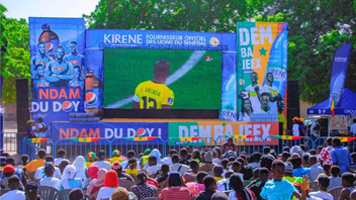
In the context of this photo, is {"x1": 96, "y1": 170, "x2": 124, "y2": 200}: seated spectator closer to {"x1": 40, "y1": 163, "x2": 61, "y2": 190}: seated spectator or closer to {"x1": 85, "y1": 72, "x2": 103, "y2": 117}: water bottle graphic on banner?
{"x1": 40, "y1": 163, "x2": 61, "y2": 190}: seated spectator

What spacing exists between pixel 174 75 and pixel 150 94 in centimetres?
148

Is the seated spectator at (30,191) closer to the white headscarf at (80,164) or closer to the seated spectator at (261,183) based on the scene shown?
the white headscarf at (80,164)

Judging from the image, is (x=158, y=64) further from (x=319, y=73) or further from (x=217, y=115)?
(x=319, y=73)

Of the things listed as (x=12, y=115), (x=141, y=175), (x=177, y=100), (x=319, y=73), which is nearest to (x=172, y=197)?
(x=141, y=175)

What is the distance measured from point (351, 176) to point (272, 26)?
14.2 meters

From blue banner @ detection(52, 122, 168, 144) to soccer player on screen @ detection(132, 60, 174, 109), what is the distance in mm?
2660

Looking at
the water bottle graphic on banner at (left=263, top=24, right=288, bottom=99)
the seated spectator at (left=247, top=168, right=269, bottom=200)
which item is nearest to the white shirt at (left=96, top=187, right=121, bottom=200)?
the seated spectator at (left=247, top=168, right=269, bottom=200)

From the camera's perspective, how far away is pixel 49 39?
18516 mm

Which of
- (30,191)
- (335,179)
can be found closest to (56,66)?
(30,191)

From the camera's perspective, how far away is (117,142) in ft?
53.6

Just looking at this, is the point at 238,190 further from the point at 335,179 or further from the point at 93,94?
the point at 93,94

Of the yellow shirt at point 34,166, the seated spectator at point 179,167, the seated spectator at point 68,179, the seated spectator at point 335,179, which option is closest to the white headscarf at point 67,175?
the seated spectator at point 68,179

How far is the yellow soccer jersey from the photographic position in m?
19.3

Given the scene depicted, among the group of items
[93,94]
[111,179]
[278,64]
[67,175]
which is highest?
[278,64]
